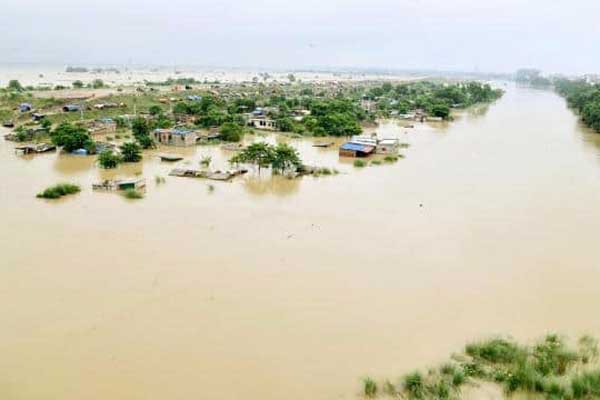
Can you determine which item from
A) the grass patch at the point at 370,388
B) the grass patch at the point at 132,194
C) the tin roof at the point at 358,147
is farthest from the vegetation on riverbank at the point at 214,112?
the grass patch at the point at 370,388

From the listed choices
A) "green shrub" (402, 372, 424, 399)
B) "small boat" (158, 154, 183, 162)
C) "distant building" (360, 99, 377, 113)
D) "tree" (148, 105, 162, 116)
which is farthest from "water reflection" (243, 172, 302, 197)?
"distant building" (360, 99, 377, 113)

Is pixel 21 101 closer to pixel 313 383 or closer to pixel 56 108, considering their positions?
pixel 56 108

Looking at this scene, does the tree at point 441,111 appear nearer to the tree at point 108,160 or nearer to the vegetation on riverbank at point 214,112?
the vegetation on riverbank at point 214,112

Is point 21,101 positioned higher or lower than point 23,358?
higher

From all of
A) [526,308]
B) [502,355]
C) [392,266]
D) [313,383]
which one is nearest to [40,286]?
[313,383]

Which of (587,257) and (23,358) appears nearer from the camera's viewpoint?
(23,358)

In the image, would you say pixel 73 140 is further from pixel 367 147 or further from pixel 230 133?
pixel 367 147

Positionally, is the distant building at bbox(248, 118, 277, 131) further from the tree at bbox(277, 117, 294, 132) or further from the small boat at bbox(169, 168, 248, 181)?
the small boat at bbox(169, 168, 248, 181)
